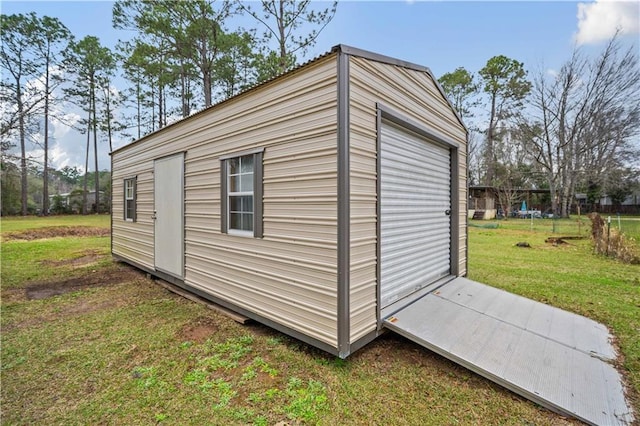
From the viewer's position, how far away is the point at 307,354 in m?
2.97

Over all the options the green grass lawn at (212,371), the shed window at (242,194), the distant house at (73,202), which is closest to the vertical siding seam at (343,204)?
the green grass lawn at (212,371)

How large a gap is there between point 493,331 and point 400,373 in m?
1.14

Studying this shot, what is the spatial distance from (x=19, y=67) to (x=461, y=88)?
27753 mm

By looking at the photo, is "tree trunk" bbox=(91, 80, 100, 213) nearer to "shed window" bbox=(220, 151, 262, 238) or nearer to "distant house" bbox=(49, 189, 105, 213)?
"distant house" bbox=(49, 189, 105, 213)

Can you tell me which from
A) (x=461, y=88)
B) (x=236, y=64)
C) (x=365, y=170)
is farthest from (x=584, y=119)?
(x=365, y=170)

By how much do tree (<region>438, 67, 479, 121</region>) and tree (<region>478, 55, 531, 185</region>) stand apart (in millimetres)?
1206

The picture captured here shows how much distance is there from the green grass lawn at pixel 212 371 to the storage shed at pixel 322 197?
1.06 feet

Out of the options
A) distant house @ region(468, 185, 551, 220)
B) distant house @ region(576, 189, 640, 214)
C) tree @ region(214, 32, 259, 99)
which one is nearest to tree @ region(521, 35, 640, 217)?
distant house @ region(468, 185, 551, 220)

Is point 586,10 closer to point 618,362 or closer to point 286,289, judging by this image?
point 618,362

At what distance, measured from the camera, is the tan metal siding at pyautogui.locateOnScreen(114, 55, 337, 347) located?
2752 millimetres

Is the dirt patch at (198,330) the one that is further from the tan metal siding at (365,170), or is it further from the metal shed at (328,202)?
the tan metal siding at (365,170)

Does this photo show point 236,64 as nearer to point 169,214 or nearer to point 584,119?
point 169,214

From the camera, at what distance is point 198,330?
3.57 m

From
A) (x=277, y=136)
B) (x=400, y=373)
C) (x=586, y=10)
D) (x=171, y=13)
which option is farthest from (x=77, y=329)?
(x=586, y=10)
